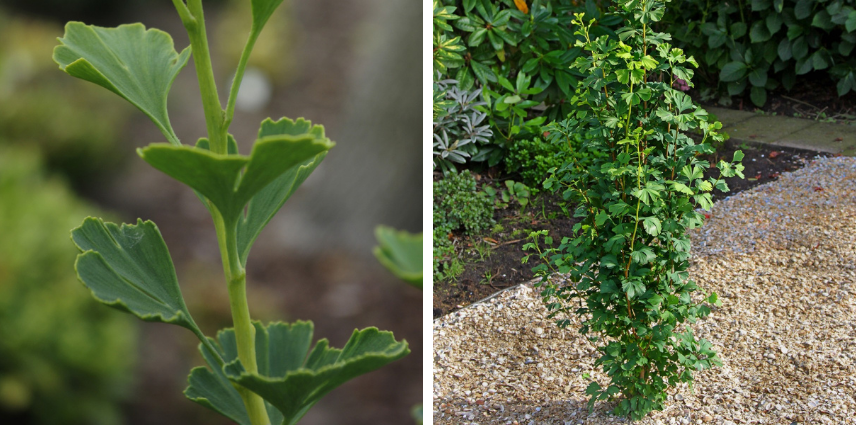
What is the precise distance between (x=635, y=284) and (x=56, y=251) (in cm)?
130

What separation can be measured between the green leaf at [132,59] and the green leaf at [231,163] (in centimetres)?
7

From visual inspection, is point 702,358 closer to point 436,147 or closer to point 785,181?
point 436,147

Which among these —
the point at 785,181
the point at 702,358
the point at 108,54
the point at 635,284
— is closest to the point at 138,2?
the point at 635,284

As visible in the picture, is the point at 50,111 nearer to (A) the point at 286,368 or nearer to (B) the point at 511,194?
(B) the point at 511,194

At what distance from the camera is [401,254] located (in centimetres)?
21

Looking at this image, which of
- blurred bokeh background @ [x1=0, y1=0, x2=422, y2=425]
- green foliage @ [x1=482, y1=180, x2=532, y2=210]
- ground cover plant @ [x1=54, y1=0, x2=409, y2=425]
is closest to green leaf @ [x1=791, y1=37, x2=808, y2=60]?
green foliage @ [x1=482, y1=180, x2=532, y2=210]

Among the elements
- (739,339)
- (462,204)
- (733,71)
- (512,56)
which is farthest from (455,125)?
(733,71)

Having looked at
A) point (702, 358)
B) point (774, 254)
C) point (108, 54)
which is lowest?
point (774, 254)

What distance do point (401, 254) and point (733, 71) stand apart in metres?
3.30

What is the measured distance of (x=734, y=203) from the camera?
2.55 metres

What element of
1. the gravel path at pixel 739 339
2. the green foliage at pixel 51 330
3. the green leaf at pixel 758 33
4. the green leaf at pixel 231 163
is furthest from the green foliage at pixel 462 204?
the green leaf at pixel 231 163

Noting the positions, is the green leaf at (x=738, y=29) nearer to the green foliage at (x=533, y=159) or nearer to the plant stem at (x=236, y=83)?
the green foliage at (x=533, y=159)

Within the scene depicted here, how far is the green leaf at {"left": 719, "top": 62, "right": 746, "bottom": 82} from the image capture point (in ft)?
10.1

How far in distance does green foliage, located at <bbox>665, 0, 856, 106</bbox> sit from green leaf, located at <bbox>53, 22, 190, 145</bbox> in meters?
3.18
